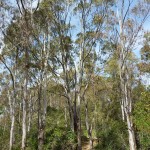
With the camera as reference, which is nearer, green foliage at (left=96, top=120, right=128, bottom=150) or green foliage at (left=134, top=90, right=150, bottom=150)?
green foliage at (left=134, top=90, right=150, bottom=150)

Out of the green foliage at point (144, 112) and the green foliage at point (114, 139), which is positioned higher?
the green foliage at point (144, 112)

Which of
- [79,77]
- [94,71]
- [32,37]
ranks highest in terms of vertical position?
[32,37]

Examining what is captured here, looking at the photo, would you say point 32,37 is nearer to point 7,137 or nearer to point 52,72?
point 52,72

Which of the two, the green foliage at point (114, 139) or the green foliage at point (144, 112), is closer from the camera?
the green foliage at point (144, 112)

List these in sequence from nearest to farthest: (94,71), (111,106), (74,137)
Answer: (74,137), (94,71), (111,106)

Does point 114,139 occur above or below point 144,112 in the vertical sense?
below

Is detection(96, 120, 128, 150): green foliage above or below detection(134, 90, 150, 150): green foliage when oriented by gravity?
below

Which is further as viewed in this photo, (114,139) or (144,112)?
(114,139)

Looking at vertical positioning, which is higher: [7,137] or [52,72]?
[52,72]

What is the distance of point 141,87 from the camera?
89.6 ft

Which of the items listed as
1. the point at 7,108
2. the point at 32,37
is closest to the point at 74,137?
the point at 32,37

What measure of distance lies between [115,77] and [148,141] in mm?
10374

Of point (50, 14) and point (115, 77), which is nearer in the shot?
point (50, 14)

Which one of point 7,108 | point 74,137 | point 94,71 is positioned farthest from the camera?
point 7,108
